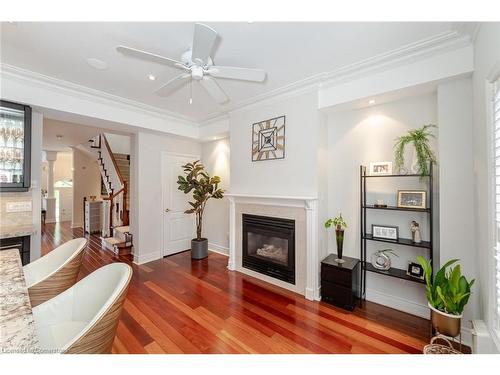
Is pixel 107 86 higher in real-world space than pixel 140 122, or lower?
higher

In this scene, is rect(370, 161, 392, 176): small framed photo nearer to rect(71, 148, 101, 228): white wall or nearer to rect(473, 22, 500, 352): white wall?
rect(473, 22, 500, 352): white wall

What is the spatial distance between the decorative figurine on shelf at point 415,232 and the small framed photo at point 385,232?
0.14m

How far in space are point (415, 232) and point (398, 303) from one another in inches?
34.6

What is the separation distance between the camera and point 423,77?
2.04 metres

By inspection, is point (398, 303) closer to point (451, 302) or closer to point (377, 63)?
point (451, 302)

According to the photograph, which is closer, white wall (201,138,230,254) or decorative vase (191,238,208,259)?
decorative vase (191,238,208,259)

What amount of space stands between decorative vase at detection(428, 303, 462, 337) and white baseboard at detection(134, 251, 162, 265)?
4.03m

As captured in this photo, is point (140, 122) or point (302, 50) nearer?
point (302, 50)

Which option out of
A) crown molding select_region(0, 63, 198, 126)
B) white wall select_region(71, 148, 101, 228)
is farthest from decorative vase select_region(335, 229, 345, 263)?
white wall select_region(71, 148, 101, 228)

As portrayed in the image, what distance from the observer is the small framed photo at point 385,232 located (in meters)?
2.36

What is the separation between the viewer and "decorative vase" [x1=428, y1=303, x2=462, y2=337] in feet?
5.16
